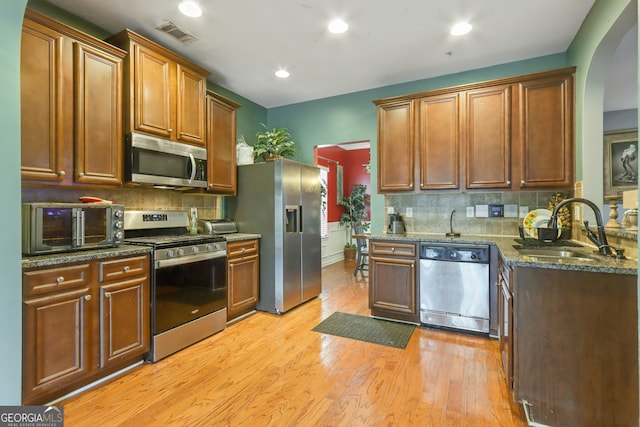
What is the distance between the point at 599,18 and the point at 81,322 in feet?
13.7

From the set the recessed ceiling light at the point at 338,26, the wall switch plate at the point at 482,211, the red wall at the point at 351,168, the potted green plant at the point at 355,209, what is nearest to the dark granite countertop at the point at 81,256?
the recessed ceiling light at the point at 338,26

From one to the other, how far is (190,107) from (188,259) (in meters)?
1.51

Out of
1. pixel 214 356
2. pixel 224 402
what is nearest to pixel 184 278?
pixel 214 356

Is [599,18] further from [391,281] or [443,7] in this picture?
[391,281]

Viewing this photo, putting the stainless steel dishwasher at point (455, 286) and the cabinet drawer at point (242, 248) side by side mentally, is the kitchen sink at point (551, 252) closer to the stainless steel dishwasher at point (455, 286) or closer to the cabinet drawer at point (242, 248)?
the stainless steel dishwasher at point (455, 286)

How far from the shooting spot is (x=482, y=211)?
339 cm

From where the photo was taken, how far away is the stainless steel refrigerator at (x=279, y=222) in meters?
3.48

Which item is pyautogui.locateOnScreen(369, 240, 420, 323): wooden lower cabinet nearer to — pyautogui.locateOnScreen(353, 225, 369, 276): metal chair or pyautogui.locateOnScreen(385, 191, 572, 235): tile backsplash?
pyautogui.locateOnScreen(385, 191, 572, 235): tile backsplash

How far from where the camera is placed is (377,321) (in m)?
3.25

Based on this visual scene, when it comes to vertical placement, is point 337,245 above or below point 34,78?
below

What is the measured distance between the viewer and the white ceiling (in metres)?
2.41

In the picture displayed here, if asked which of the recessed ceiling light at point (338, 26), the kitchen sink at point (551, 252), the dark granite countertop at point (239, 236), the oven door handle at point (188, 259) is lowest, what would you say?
the oven door handle at point (188, 259)

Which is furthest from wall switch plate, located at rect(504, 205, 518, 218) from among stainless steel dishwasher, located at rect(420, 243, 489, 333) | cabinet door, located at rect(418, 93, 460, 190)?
stainless steel dishwasher, located at rect(420, 243, 489, 333)

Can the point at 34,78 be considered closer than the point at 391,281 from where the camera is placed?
Yes
